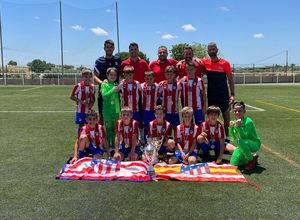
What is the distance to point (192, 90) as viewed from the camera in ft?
19.7

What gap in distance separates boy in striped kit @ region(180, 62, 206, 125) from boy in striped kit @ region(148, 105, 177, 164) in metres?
0.61

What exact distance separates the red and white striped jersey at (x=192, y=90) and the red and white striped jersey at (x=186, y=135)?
2.07 feet

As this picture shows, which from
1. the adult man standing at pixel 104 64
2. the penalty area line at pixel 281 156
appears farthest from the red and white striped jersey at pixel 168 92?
the penalty area line at pixel 281 156

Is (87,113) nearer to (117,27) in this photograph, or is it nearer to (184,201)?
(184,201)

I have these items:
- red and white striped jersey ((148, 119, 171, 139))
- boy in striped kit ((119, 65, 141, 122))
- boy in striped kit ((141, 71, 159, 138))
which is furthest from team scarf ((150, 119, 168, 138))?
boy in striped kit ((119, 65, 141, 122))

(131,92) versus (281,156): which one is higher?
(131,92)

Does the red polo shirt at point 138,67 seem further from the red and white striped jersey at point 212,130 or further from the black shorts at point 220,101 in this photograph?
the red and white striped jersey at point 212,130

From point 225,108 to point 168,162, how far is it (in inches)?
76.4

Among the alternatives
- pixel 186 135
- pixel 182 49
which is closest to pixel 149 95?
pixel 186 135

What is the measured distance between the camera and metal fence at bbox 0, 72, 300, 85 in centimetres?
3944

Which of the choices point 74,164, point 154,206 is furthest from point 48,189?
point 154,206

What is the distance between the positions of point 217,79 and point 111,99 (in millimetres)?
2054

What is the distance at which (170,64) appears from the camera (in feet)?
20.6

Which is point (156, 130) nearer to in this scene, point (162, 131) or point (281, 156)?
point (162, 131)
